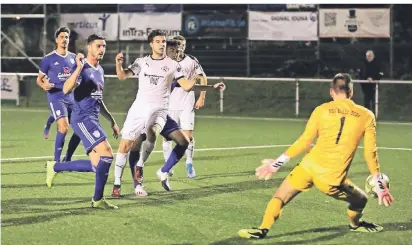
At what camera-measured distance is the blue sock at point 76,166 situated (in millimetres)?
11266

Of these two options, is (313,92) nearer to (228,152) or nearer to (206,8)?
(206,8)

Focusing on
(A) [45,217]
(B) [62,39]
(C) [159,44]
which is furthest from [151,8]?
(A) [45,217]

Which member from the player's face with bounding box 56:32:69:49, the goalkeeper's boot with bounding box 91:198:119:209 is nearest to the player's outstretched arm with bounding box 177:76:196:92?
the goalkeeper's boot with bounding box 91:198:119:209

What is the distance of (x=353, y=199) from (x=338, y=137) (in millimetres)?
697

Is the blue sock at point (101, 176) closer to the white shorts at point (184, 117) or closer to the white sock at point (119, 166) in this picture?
the white sock at point (119, 166)

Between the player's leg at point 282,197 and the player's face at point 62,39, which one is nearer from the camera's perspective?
the player's leg at point 282,197

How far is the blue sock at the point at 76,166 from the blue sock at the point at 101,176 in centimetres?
65

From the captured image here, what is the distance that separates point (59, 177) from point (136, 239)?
184 inches

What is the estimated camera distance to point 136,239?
28.0 ft

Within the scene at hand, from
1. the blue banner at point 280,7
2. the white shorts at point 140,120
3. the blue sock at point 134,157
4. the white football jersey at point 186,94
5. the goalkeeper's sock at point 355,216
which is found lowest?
the goalkeeper's sock at point 355,216

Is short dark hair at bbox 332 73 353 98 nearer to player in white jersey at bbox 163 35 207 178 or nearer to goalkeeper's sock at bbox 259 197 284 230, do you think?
goalkeeper's sock at bbox 259 197 284 230

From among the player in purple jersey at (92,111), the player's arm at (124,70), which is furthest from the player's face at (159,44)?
the player in purple jersey at (92,111)

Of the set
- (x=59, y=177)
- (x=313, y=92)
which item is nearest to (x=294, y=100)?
(x=313, y=92)

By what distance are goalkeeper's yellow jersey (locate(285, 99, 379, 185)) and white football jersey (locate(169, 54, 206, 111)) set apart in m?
4.84
